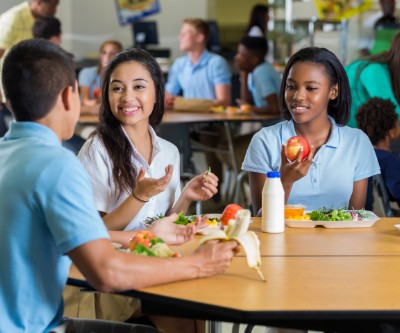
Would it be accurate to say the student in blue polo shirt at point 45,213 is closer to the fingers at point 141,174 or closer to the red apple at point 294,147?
the fingers at point 141,174

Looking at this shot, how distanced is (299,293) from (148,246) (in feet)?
1.34

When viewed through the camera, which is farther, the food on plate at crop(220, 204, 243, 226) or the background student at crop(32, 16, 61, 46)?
the background student at crop(32, 16, 61, 46)

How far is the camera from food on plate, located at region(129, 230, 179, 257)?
205 centimetres

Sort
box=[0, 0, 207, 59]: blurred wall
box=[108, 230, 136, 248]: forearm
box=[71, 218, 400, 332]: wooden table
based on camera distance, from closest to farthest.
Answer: box=[71, 218, 400, 332]: wooden table < box=[108, 230, 136, 248]: forearm < box=[0, 0, 207, 59]: blurred wall

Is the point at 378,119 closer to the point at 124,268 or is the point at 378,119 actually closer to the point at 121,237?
the point at 121,237

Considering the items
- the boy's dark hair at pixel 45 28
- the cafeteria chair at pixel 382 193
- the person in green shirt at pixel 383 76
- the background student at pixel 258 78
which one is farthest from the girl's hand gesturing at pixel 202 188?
the boy's dark hair at pixel 45 28

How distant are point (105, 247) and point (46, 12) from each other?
17.6 feet

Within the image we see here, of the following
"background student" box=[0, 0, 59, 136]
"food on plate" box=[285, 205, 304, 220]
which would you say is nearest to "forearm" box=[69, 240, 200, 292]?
"food on plate" box=[285, 205, 304, 220]

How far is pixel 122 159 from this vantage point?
2.79 m

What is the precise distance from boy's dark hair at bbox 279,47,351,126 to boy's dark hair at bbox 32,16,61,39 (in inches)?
132

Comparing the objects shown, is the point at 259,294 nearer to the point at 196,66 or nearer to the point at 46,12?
the point at 196,66

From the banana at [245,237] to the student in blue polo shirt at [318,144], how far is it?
2.96 ft

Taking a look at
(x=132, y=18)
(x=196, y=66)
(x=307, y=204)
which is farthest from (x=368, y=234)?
(x=132, y=18)

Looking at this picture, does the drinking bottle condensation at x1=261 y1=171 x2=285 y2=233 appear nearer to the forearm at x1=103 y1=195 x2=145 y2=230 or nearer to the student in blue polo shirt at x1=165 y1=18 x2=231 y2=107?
the forearm at x1=103 y1=195 x2=145 y2=230
